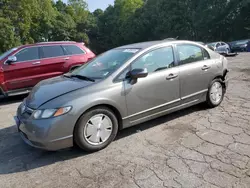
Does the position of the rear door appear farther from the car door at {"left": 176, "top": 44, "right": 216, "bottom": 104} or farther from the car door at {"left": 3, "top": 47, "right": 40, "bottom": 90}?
the car door at {"left": 176, "top": 44, "right": 216, "bottom": 104}

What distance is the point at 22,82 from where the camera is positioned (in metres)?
7.02

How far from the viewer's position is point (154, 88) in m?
3.98

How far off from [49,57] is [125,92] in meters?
4.62

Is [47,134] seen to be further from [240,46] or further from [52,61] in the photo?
[240,46]

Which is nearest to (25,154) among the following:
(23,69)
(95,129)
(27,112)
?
(27,112)

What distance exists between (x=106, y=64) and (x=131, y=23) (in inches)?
1746

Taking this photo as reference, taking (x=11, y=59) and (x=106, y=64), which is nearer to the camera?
(x=106, y=64)

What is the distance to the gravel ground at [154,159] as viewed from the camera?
2.76m

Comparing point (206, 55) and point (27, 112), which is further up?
point (206, 55)

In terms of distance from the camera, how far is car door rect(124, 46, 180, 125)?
12.4 feet

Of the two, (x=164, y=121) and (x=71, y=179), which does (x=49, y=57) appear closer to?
(x=164, y=121)

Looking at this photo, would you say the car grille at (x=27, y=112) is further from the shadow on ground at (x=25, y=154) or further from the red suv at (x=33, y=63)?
the red suv at (x=33, y=63)

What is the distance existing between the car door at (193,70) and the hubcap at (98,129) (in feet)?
5.30

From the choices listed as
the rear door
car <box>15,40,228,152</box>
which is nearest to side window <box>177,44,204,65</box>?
car <box>15,40,228,152</box>
